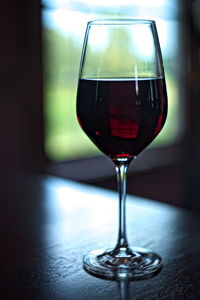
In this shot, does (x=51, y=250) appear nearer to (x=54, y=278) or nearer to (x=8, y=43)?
(x=54, y=278)

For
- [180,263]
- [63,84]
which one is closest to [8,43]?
[63,84]

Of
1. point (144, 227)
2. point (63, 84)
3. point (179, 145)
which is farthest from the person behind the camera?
point (179, 145)

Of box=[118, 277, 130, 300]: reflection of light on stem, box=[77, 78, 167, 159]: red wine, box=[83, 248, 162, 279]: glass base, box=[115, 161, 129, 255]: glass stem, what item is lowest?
box=[118, 277, 130, 300]: reflection of light on stem

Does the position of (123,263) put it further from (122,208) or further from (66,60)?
(66,60)

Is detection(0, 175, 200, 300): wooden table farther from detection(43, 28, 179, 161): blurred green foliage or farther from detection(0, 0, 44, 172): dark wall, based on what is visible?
detection(43, 28, 179, 161): blurred green foliage

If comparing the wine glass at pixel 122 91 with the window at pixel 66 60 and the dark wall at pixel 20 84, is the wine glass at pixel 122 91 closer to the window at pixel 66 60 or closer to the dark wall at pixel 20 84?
the dark wall at pixel 20 84

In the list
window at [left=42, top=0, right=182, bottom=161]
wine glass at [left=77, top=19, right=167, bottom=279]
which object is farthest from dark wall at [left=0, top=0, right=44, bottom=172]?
wine glass at [left=77, top=19, right=167, bottom=279]

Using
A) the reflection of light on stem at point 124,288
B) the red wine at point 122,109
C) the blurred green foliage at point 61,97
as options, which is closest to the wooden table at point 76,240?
the reflection of light on stem at point 124,288
